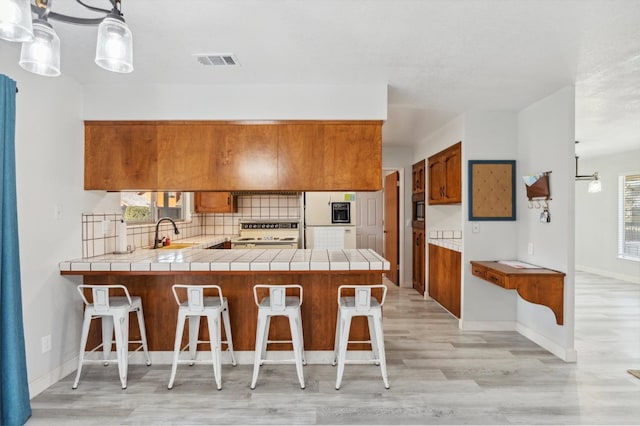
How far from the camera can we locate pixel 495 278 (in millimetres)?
3471

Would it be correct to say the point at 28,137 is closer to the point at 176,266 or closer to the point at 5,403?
the point at 176,266

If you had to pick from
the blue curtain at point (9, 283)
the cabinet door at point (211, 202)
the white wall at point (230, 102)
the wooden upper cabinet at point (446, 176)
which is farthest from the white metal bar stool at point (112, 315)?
the wooden upper cabinet at point (446, 176)

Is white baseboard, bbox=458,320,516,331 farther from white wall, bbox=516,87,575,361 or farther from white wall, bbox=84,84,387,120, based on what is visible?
white wall, bbox=84,84,387,120

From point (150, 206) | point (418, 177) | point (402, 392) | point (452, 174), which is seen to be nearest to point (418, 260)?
point (418, 177)

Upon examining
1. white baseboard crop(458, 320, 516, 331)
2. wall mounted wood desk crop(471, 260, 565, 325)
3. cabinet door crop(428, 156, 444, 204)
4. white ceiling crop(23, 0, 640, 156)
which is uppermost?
white ceiling crop(23, 0, 640, 156)

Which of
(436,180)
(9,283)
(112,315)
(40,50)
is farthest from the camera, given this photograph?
(436,180)

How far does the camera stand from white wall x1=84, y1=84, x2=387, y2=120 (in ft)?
10.3

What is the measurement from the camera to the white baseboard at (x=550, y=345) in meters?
3.16

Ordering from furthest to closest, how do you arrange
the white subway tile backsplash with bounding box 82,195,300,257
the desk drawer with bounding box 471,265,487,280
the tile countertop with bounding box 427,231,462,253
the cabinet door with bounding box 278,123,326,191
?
the tile countertop with bounding box 427,231,462,253 → the white subway tile backsplash with bounding box 82,195,300,257 → the desk drawer with bounding box 471,265,487,280 → the cabinet door with bounding box 278,123,326,191

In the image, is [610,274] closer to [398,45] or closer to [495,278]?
[495,278]

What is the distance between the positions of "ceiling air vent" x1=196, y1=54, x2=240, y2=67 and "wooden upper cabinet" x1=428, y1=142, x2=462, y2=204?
2712 millimetres

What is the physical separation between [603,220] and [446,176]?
4.61 metres

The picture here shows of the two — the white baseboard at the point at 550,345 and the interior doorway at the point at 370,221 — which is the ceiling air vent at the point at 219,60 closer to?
the white baseboard at the point at 550,345

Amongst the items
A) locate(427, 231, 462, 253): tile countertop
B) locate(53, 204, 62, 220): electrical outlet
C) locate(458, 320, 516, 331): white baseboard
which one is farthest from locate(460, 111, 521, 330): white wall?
locate(53, 204, 62, 220): electrical outlet
